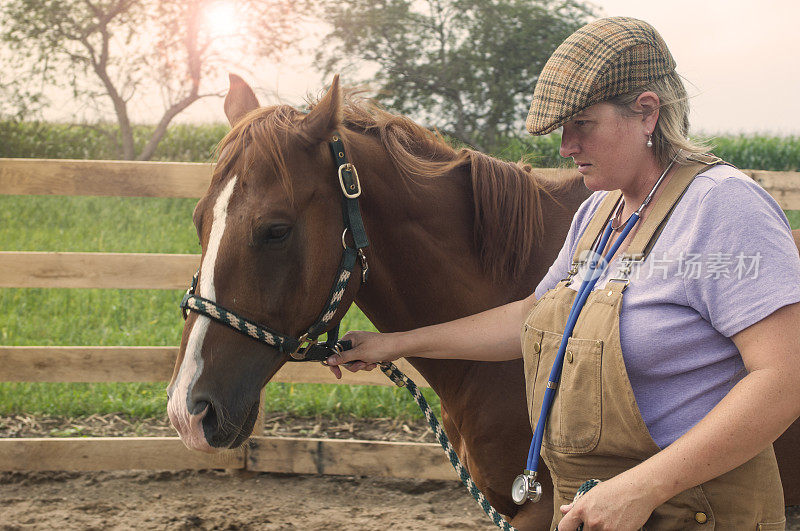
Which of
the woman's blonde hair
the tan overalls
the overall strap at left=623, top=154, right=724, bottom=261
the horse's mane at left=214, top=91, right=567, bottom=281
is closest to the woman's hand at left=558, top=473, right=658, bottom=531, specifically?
the tan overalls

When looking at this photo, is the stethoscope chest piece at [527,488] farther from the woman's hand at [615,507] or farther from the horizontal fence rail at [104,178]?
the horizontal fence rail at [104,178]

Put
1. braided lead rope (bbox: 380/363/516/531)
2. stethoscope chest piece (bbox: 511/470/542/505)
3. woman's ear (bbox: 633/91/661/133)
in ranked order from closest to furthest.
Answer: woman's ear (bbox: 633/91/661/133) → stethoscope chest piece (bbox: 511/470/542/505) → braided lead rope (bbox: 380/363/516/531)

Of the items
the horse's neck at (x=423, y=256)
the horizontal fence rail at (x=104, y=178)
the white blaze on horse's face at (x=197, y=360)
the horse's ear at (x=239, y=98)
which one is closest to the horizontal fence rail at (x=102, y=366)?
the horizontal fence rail at (x=104, y=178)

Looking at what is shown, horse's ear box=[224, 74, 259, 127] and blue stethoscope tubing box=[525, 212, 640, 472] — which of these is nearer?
blue stethoscope tubing box=[525, 212, 640, 472]

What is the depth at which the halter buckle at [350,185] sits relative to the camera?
1.86 m

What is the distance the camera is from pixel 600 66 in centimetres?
139

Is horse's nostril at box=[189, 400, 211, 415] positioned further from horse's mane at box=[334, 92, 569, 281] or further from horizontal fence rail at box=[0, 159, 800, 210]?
horizontal fence rail at box=[0, 159, 800, 210]

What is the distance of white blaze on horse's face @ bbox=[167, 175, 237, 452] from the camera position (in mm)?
1646

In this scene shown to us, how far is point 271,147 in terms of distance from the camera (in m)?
1.77

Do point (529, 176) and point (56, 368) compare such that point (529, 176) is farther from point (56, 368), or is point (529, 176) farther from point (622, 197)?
point (56, 368)

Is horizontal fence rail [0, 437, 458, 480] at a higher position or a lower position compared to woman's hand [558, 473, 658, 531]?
lower

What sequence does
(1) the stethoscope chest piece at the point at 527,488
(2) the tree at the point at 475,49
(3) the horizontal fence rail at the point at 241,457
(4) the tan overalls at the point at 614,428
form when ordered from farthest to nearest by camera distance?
(2) the tree at the point at 475,49
(3) the horizontal fence rail at the point at 241,457
(1) the stethoscope chest piece at the point at 527,488
(4) the tan overalls at the point at 614,428

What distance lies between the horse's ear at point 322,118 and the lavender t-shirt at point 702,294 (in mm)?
895

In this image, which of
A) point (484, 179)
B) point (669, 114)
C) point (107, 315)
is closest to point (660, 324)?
point (669, 114)
